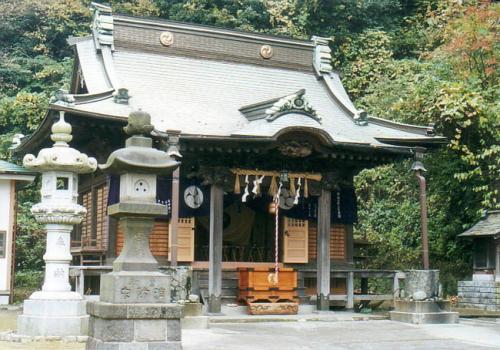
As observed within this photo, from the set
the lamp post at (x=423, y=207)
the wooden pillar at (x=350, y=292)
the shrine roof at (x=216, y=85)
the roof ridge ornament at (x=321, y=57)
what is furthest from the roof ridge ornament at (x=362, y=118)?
the wooden pillar at (x=350, y=292)

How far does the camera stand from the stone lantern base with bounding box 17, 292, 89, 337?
12.5 meters

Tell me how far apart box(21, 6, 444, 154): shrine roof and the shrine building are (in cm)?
4

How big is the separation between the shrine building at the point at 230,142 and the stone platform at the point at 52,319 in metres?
3.04

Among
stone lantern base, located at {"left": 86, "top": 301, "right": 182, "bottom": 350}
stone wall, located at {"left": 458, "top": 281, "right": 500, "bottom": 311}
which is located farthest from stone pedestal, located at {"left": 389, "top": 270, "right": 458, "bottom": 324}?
stone lantern base, located at {"left": 86, "top": 301, "right": 182, "bottom": 350}

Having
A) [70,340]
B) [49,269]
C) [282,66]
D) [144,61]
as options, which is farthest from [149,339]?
[282,66]

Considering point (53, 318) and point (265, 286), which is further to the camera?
point (265, 286)

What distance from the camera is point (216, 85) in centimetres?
2081

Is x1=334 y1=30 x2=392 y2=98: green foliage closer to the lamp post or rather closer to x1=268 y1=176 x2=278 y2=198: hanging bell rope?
the lamp post

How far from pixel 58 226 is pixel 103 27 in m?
8.71

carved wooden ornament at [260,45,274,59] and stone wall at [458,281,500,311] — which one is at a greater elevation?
carved wooden ornament at [260,45,274,59]

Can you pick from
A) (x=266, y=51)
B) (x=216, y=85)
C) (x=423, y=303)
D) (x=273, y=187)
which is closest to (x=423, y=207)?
(x=423, y=303)

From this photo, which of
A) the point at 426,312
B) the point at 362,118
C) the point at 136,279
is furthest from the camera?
the point at 362,118

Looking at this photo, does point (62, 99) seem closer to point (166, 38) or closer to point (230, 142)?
point (230, 142)

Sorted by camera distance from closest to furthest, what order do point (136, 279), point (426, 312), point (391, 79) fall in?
point (136, 279) → point (426, 312) → point (391, 79)
